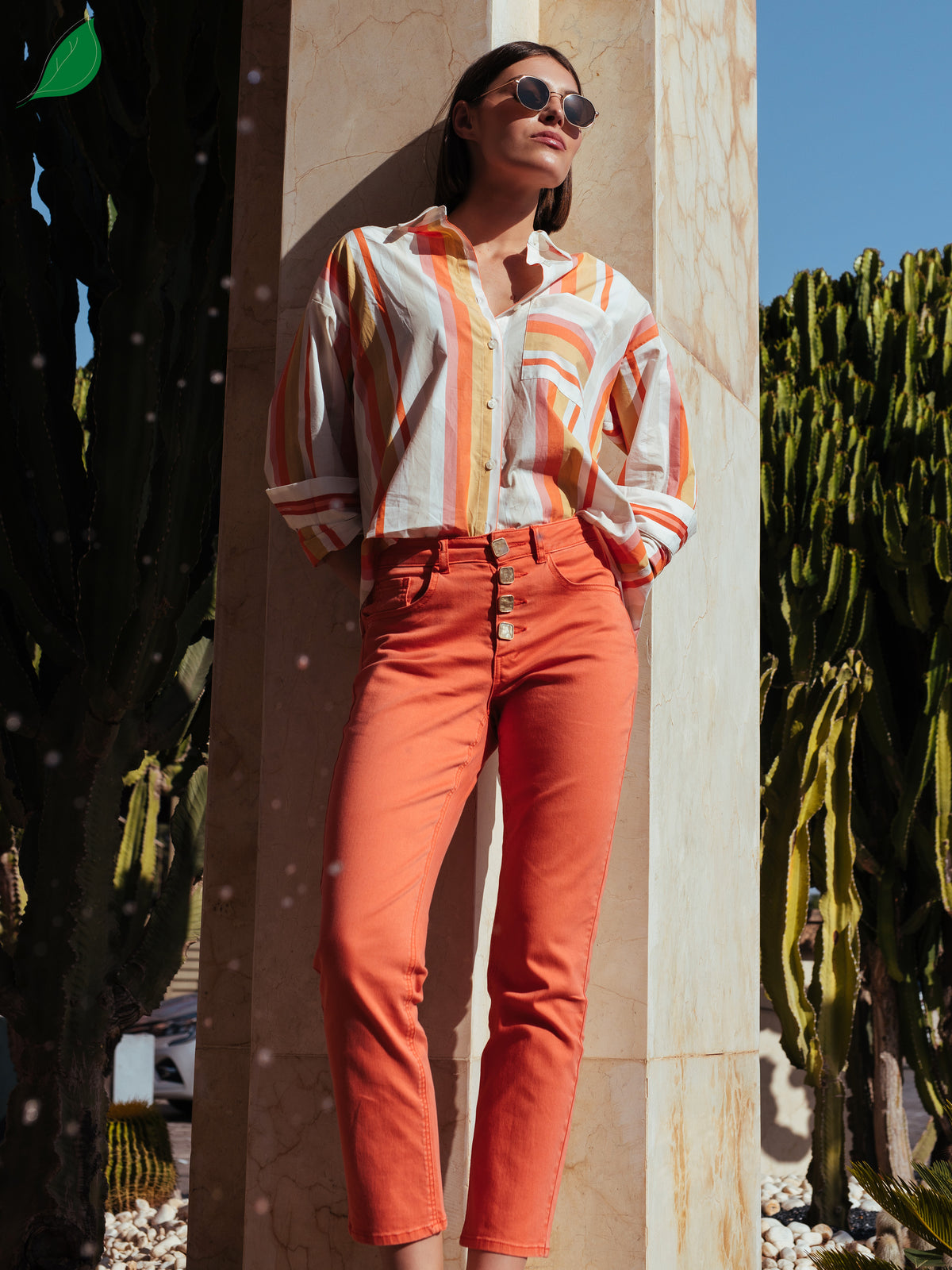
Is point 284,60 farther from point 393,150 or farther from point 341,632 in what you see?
point 341,632

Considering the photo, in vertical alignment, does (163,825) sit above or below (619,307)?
below

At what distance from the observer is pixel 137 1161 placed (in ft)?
20.7

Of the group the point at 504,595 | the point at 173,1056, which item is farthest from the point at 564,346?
the point at 173,1056

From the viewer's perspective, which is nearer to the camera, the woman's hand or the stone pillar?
the woman's hand

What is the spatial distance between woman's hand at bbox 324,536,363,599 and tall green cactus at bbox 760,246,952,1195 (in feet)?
15.2

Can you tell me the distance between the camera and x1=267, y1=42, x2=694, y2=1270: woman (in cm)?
159

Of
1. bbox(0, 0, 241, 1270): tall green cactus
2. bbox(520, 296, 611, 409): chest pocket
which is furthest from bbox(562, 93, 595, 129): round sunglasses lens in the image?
bbox(0, 0, 241, 1270): tall green cactus

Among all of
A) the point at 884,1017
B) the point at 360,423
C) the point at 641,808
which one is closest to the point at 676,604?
the point at 641,808

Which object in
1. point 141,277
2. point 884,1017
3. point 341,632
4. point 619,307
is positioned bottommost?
point 884,1017

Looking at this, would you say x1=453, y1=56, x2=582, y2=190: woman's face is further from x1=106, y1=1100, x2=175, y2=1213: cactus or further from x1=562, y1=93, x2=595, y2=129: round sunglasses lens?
x1=106, y1=1100, x2=175, y2=1213: cactus

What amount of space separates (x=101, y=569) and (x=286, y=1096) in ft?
6.20

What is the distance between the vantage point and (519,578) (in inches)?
70.2

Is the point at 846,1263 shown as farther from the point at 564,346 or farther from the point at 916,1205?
the point at 564,346

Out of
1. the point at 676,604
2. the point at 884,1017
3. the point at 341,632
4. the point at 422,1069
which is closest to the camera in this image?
the point at 422,1069
